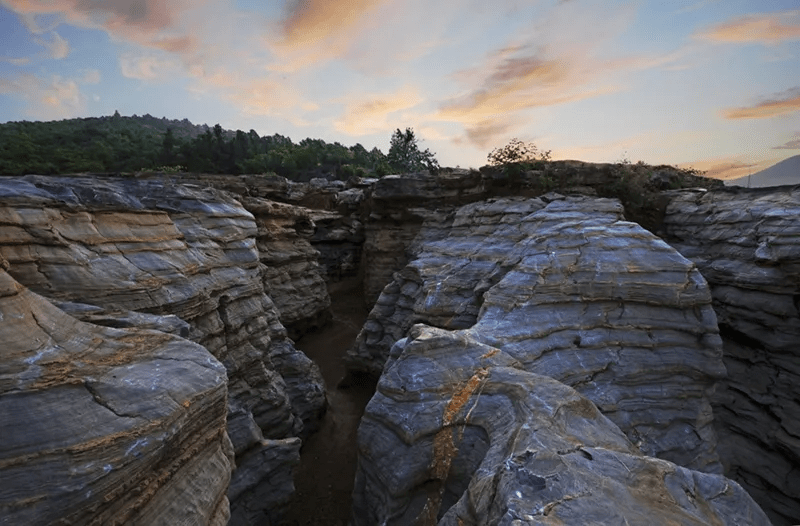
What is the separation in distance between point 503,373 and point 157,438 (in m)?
5.38

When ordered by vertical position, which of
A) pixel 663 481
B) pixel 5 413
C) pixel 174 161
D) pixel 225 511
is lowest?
pixel 225 511

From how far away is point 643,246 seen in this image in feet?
33.8

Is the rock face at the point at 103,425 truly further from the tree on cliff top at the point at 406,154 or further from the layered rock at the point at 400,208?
the tree on cliff top at the point at 406,154

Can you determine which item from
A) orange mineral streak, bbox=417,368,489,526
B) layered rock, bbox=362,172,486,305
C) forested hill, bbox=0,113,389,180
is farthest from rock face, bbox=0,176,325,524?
forested hill, bbox=0,113,389,180

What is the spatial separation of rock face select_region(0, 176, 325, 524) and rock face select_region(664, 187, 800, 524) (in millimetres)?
13203

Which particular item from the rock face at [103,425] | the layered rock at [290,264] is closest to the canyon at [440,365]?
the rock face at [103,425]

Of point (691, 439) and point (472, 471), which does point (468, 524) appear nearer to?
point (472, 471)

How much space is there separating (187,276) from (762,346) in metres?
17.2

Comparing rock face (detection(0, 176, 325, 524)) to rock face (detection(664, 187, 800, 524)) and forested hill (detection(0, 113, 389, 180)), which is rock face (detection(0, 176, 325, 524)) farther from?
forested hill (detection(0, 113, 389, 180))

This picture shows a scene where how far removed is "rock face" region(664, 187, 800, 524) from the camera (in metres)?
10.5

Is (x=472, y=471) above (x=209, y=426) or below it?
below

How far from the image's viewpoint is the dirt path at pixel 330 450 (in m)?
10.8

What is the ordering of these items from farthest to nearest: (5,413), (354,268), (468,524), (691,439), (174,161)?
1. (174,161)
2. (354,268)
3. (691,439)
4. (468,524)
5. (5,413)

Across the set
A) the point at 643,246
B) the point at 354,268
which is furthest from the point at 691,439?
the point at 354,268
